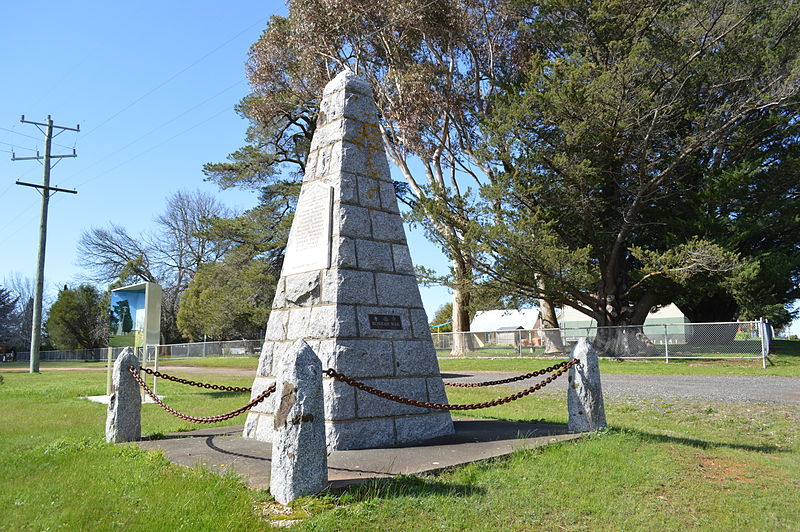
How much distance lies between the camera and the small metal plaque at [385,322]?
636cm

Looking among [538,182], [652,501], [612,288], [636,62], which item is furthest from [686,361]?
[652,501]

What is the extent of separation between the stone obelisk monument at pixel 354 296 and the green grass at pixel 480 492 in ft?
4.30

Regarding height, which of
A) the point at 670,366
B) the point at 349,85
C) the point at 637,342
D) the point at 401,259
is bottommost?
the point at 670,366

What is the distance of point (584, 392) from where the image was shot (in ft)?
21.9

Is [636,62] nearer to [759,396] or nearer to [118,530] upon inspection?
[759,396]

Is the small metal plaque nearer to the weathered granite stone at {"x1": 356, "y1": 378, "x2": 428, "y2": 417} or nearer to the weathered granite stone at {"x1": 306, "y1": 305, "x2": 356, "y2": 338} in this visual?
the weathered granite stone at {"x1": 306, "y1": 305, "x2": 356, "y2": 338}

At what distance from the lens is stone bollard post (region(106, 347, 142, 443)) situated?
645 centimetres

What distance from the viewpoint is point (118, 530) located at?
3.68 m

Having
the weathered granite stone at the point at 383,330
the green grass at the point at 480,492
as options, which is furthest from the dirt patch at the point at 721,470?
the weathered granite stone at the point at 383,330

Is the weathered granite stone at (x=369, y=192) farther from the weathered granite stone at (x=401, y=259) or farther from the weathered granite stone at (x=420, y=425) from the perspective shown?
the weathered granite stone at (x=420, y=425)

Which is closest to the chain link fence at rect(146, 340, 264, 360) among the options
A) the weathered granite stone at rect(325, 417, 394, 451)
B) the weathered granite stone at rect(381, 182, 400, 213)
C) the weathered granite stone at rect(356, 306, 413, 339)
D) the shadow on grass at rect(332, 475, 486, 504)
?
the weathered granite stone at rect(381, 182, 400, 213)

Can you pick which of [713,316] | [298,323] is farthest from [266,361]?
[713,316]

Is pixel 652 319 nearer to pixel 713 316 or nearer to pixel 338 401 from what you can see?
pixel 713 316

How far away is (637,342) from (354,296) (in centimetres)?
1853
